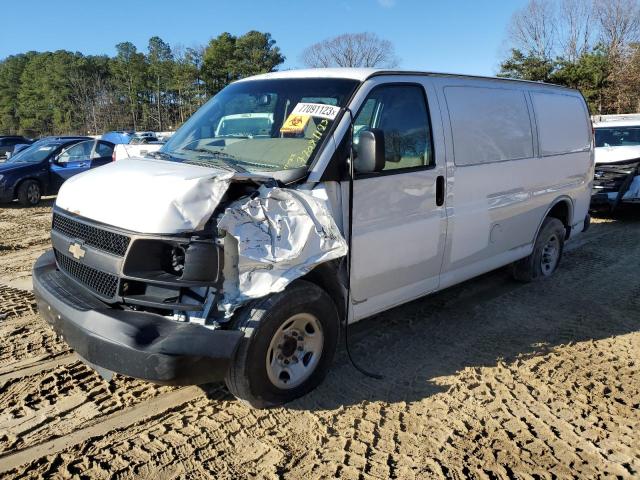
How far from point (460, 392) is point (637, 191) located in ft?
29.2

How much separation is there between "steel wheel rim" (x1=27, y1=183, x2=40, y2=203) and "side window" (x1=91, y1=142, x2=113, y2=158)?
1.82 m

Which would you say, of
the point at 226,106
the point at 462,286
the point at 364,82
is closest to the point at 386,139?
the point at 364,82

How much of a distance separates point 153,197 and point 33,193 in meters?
12.1

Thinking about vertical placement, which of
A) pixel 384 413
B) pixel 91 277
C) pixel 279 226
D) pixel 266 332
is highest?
pixel 279 226

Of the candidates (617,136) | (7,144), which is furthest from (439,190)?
(7,144)

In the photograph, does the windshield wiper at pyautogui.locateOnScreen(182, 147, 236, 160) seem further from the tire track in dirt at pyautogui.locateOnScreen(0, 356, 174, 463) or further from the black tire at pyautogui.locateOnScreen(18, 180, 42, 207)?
the black tire at pyautogui.locateOnScreen(18, 180, 42, 207)

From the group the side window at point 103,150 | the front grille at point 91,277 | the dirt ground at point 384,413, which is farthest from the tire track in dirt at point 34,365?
the side window at point 103,150

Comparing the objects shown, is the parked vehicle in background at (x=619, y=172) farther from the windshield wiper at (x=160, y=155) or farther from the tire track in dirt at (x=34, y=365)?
the tire track in dirt at (x=34, y=365)

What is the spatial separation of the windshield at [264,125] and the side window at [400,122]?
0.73ft

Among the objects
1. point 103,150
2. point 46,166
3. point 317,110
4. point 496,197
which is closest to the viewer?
point 317,110

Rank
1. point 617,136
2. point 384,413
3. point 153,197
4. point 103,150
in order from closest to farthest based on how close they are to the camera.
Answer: point 153,197 → point 384,413 → point 617,136 → point 103,150

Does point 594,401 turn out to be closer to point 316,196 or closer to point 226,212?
point 316,196

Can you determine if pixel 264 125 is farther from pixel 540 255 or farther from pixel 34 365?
pixel 540 255

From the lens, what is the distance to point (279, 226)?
3.11m
